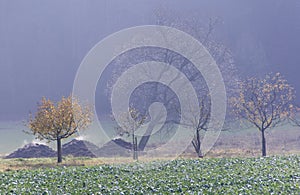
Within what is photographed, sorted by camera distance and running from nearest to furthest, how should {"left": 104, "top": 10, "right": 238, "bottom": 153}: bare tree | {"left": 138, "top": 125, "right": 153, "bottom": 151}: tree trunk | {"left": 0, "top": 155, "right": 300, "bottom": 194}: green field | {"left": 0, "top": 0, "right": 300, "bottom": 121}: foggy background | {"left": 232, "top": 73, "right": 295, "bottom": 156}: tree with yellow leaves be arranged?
{"left": 0, "top": 155, "right": 300, "bottom": 194}: green field
{"left": 232, "top": 73, "right": 295, "bottom": 156}: tree with yellow leaves
{"left": 138, "top": 125, "right": 153, "bottom": 151}: tree trunk
{"left": 104, "top": 10, "right": 238, "bottom": 153}: bare tree
{"left": 0, "top": 0, "right": 300, "bottom": 121}: foggy background

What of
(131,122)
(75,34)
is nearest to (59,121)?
(131,122)

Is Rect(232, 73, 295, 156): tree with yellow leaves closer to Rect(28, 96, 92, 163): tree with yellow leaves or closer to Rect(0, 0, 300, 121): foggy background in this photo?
Rect(28, 96, 92, 163): tree with yellow leaves

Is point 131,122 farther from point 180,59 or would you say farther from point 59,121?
point 180,59

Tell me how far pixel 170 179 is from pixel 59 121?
13025 millimetres

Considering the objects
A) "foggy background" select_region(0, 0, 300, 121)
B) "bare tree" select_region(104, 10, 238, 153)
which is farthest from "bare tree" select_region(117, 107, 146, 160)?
"foggy background" select_region(0, 0, 300, 121)

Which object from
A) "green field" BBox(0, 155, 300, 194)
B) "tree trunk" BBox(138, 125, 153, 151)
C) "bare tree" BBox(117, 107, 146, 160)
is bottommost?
"green field" BBox(0, 155, 300, 194)

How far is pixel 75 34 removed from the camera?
97.3 m

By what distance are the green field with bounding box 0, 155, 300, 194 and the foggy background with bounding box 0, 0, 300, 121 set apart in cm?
6357

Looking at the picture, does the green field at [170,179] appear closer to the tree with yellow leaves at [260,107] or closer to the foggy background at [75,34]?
the tree with yellow leaves at [260,107]

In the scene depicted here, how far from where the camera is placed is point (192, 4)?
302 feet

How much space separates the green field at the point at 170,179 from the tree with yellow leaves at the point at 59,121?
26.7ft

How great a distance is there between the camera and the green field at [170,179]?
13.6 metres

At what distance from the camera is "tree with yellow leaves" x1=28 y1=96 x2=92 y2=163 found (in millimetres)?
26625

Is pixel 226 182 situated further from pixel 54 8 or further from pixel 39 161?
pixel 54 8
